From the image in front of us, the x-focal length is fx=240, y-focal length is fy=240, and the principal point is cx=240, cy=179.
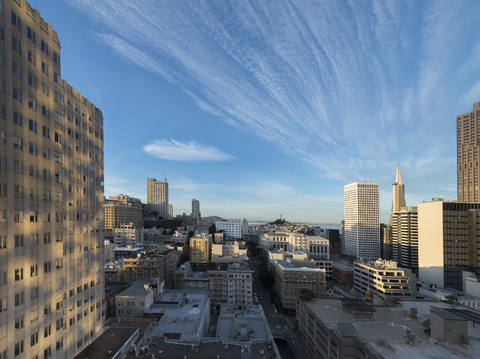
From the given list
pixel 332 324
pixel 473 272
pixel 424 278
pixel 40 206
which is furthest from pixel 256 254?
pixel 40 206

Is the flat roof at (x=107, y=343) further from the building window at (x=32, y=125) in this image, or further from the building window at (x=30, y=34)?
the building window at (x=30, y=34)

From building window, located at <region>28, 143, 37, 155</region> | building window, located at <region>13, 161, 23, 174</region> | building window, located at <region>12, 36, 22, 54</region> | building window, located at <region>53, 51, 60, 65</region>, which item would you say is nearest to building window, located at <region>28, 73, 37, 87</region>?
building window, located at <region>12, 36, 22, 54</region>

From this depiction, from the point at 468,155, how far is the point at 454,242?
91.7 meters

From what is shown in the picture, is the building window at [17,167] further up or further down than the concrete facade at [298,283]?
further up

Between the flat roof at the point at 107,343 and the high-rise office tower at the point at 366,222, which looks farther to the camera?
the high-rise office tower at the point at 366,222

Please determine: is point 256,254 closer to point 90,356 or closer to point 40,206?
point 90,356

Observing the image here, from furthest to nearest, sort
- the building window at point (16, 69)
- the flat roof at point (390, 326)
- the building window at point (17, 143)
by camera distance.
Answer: the flat roof at point (390, 326), the building window at point (16, 69), the building window at point (17, 143)

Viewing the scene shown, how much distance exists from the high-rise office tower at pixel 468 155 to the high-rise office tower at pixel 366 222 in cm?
5200

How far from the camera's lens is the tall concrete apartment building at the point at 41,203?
894 inches

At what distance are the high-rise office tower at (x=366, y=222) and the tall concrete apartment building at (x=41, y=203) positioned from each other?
194 m

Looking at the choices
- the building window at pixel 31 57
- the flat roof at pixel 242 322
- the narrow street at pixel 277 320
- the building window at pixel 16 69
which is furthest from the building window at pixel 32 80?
the narrow street at pixel 277 320

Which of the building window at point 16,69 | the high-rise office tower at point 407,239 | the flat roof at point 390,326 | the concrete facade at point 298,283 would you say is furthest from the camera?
the high-rise office tower at point 407,239

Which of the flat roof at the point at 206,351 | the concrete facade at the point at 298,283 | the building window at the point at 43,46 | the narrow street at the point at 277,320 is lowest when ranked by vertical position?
the narrow street at the point at 277,320

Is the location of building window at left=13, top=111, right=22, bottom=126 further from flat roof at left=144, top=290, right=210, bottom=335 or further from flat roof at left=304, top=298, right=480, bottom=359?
flat roof at left=304, top=298, right=480, bottom=359
